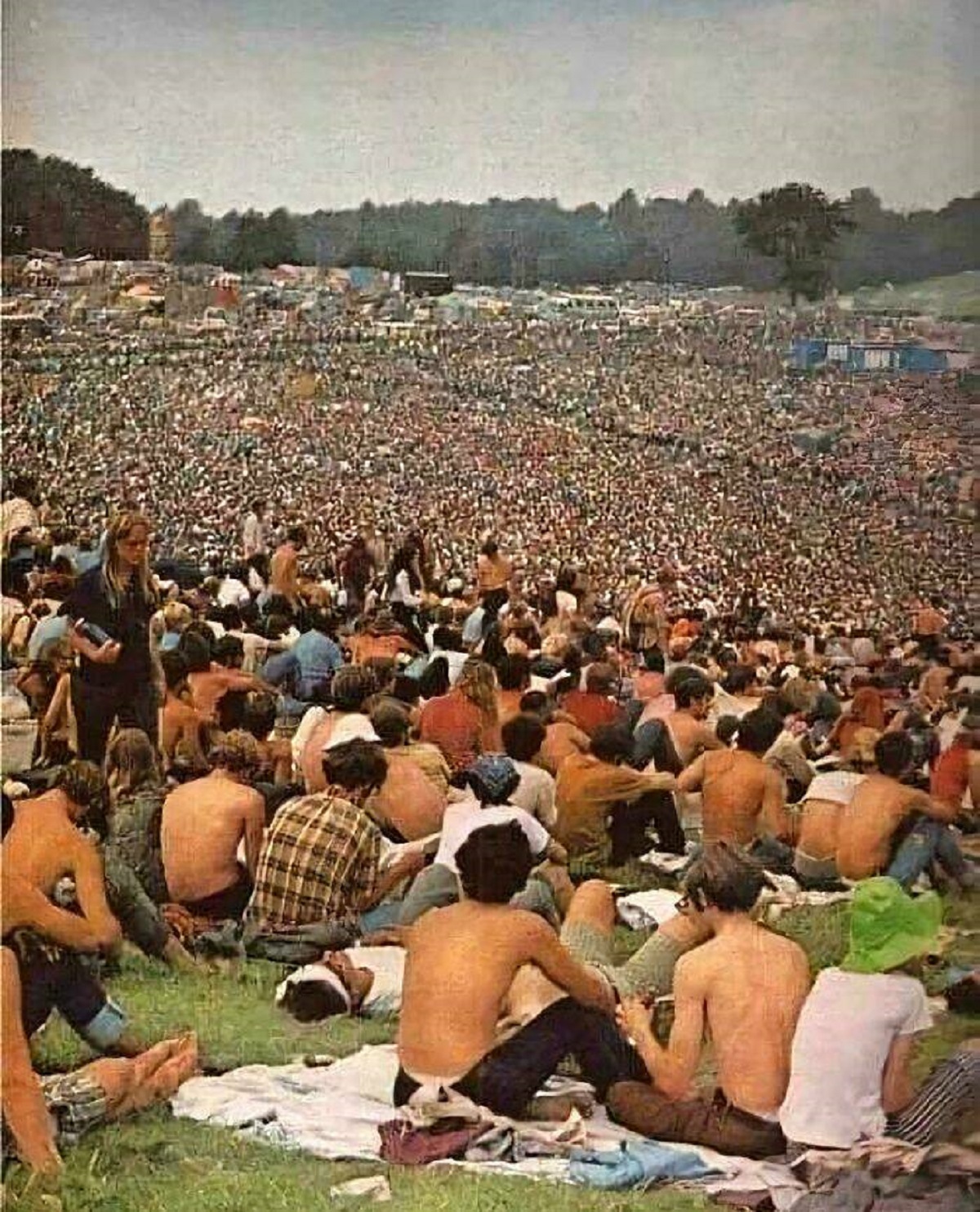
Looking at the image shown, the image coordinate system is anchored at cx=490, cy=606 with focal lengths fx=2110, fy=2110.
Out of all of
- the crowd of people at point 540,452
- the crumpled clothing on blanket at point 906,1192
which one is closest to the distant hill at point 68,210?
the crowd of people at point 540,452

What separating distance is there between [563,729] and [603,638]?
18 cm

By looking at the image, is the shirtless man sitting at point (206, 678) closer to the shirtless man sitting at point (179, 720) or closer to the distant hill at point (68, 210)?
the shirtless man sitting at point (179, 720)

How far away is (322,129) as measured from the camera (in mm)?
3975

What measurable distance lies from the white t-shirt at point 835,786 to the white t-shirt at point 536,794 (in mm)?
469

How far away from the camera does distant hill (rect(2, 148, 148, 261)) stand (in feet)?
13.2

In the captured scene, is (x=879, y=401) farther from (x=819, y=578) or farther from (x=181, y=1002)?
(x=181, y=1002)

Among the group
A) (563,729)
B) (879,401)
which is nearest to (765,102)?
(879,401)

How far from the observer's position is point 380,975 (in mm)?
3883

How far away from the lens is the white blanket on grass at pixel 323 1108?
3742mm

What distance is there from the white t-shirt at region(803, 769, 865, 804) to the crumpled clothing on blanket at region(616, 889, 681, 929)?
0.31 m

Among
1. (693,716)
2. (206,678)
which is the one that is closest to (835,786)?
(693,716)

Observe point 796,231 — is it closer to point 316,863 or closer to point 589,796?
point 589,796

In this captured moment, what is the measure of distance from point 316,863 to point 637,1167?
81 cm

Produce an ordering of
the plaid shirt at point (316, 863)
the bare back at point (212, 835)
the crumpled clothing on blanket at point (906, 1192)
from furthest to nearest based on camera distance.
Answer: the bare back at point (212, 835)
the plaid shirt at point (316, 863)
the crumpled clothing on blanket at point (906, 1192)
